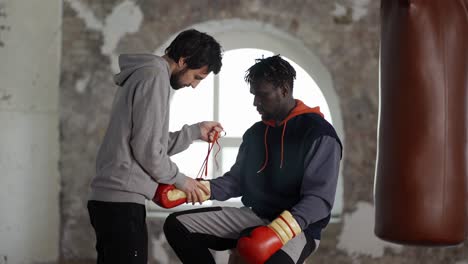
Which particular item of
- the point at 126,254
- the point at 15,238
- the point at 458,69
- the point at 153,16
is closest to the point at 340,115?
the point at 153,16

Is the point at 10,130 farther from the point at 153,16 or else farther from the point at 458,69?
the point at 458,69

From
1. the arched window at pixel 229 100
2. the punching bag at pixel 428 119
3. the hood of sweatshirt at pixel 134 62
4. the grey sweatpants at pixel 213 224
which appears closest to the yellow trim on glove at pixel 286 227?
the grey sweatpants at pixel 213 224

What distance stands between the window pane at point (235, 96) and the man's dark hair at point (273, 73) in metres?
1.52

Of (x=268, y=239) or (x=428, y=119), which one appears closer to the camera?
(x=428, y=119)

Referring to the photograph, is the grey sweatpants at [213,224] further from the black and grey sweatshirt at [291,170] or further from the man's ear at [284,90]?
the man's ear at [284,90]

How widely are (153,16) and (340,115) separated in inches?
52.4

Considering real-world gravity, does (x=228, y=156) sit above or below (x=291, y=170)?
below

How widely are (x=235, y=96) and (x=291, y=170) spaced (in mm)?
1735

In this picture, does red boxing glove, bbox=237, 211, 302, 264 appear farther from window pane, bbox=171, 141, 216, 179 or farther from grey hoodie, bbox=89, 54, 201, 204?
window pane, bbox=171, 141, 216, 179

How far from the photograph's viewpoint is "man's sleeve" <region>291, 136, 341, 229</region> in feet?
7.36

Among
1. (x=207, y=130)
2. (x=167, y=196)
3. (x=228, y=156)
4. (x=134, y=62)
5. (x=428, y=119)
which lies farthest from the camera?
(x=228, y=156)

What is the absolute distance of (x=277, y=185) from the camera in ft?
8.08

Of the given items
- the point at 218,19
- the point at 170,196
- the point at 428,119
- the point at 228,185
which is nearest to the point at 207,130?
the point at 228,185

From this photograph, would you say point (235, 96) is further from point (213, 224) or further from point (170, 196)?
point (170, 196)
